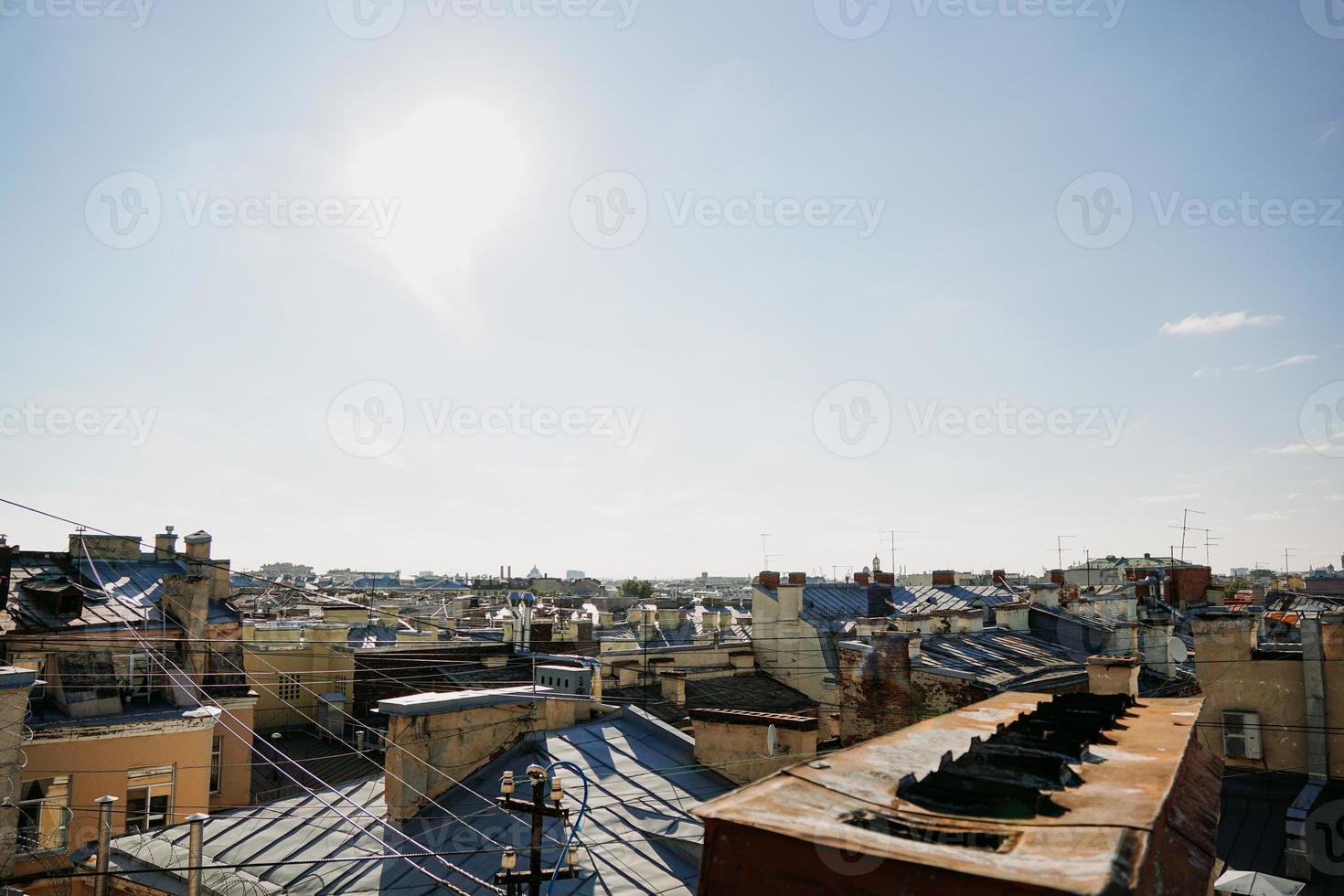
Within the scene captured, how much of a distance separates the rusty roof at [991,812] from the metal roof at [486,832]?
485cm

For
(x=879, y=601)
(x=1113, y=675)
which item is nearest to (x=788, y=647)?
(x=879, y=601)

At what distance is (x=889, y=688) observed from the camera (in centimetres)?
1575

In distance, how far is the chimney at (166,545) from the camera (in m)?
23.6

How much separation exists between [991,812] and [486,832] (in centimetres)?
792

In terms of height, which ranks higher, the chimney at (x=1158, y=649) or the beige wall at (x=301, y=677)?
the chimney at (x=1158, y=649)

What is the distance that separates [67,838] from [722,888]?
1620 cm

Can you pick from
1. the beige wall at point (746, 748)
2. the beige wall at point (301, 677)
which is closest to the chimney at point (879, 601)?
the beige wall at point (301, 677)

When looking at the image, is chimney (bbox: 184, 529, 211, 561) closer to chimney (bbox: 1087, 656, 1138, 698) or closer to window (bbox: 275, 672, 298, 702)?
window (bbox: 275, 672, 298, 702)

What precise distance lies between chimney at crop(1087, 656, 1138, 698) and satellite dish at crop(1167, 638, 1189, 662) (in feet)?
37.7

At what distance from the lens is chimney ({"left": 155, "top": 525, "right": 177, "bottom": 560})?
23578mm

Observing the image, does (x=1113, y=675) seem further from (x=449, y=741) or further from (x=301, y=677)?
(x=301, y=677)

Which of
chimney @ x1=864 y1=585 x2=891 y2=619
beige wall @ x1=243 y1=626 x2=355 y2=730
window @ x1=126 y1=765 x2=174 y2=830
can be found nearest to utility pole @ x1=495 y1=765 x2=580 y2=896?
window @ x1=126 y1=765 x2=174 y2=830

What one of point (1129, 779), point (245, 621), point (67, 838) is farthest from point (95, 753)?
point (1129, 779)

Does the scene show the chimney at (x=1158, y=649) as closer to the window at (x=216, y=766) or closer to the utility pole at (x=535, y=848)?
the utility pole at (x=535, y=848)
